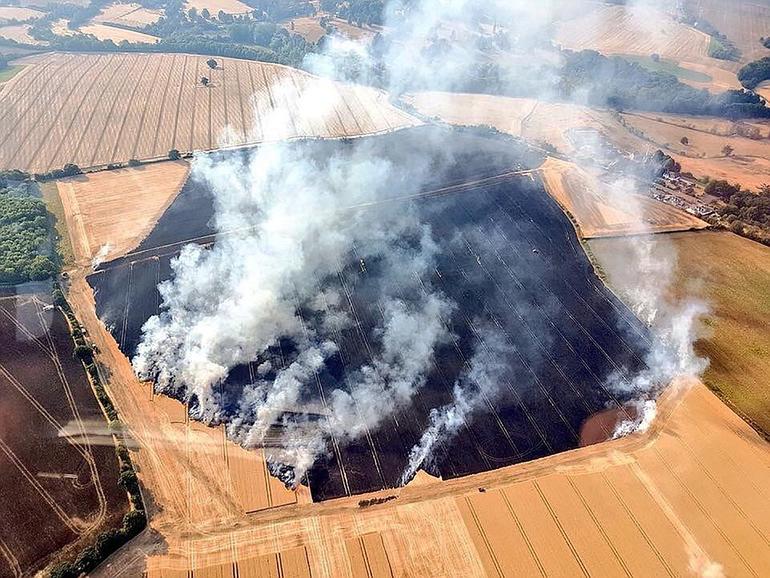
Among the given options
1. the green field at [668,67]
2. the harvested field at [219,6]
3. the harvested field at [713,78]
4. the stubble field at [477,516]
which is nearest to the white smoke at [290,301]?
the stubble field at [477,516]

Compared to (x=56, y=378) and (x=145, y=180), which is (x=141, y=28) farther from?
(x=56, y=378)

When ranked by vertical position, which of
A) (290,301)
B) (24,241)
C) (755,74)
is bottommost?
(290,301)

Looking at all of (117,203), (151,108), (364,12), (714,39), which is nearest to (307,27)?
(364,12)

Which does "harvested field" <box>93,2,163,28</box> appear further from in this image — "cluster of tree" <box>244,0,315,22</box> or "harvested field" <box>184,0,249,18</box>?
"cluster of tree" <box>244,0,315,22</box>

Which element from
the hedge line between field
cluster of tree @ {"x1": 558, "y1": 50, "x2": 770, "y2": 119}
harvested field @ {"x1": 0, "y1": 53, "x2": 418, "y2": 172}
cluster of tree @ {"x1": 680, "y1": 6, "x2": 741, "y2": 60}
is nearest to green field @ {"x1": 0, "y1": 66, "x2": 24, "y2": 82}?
harvested field @ {"x1": 0, "y1": 53, "x2": 418, "y2": 172}

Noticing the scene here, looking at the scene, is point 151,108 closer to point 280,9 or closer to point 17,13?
point 280,9
